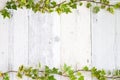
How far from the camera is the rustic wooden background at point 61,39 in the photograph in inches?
61.0

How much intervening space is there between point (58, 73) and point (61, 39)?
0.61ft

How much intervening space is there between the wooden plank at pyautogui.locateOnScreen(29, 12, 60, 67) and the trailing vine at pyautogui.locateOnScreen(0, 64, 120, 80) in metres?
0.04

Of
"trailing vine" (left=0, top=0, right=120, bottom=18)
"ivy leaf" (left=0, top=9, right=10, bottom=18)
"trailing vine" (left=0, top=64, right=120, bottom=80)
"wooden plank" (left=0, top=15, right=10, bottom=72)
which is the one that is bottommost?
"trailing vine" (left=0, top=64, right=120, bottom=80)

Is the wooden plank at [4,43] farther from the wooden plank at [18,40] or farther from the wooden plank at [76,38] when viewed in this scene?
the wooden plank at [76,38]

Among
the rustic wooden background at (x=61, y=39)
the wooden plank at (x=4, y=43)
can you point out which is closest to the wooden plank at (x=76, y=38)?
the rustic wooden background at (x=61, y=39)

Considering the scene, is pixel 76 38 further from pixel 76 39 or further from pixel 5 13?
pixel 5 13

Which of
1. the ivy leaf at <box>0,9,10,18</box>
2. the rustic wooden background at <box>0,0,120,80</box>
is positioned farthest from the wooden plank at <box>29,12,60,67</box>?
the ivy leaf at <box>0,9,10,18</box>

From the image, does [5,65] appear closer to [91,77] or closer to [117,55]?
[91,77]

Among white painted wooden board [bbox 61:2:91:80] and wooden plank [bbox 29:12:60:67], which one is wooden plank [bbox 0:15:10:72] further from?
white painted wooden board [bbox 61:2:91:80]

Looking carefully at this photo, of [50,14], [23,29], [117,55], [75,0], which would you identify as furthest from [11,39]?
[117,55]

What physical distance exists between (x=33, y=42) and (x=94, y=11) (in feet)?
1.25

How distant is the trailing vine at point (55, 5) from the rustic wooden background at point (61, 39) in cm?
3

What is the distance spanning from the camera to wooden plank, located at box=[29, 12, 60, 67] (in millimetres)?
1555

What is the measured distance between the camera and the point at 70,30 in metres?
1.58
